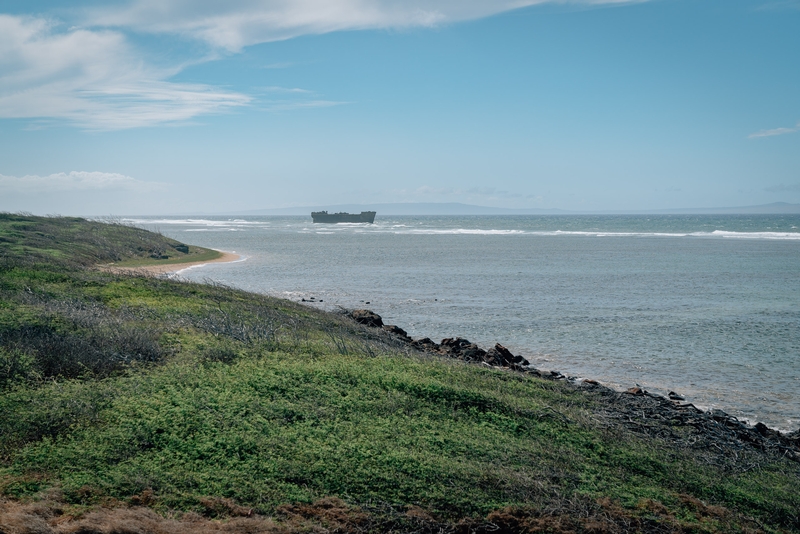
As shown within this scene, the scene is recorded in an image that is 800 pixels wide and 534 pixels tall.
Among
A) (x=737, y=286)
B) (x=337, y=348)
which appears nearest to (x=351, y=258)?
(x=737, y=286)

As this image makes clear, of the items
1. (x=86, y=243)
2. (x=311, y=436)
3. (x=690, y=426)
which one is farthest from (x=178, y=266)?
(x=690, y=426)

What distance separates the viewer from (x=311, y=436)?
734cm

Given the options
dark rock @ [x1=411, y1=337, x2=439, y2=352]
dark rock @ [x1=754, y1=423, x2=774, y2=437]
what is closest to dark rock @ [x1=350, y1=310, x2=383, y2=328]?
dark rock @ [x1=411, y1=337, x2=439, y2=352]

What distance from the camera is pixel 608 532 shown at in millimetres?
6062

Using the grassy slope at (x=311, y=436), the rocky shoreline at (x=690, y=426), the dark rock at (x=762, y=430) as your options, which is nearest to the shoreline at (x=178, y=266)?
the grassy slope at (x=311, y=436)

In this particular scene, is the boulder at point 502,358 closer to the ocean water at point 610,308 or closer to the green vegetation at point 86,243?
the ocean water at point 610,308

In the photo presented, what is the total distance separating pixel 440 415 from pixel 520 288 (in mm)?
21835

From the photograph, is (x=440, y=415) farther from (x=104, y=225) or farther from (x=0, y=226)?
(x=104, y=225)

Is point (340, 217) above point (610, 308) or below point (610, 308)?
above

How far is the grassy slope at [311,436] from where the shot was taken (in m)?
6.35

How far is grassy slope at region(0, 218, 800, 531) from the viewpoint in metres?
6.35

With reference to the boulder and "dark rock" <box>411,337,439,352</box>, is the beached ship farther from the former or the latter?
the boulder

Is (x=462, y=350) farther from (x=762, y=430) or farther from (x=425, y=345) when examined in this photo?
(x=762, y=430)

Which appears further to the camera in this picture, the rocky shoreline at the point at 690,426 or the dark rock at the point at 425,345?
the dark rock at the point at 425,345
